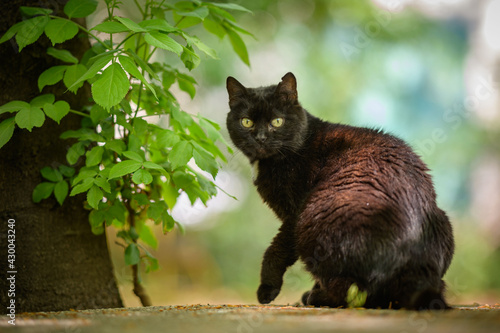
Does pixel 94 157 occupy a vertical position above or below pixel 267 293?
above

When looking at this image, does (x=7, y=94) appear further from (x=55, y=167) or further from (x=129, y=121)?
(x=129, y=121)

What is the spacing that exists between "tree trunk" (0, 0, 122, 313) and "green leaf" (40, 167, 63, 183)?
0.07 metres

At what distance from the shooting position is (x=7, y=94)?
226 centimetres

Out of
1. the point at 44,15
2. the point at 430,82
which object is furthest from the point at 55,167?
the point at 430,82

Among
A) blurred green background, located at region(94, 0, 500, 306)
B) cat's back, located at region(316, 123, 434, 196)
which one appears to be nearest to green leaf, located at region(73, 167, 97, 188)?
cat's back, located at region(316, 123, 434, 196)

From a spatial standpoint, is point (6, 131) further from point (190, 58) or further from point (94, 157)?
point (190, 58)

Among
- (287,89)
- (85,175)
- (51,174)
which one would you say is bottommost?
(51,174)

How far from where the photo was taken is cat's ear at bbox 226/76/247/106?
266 cm

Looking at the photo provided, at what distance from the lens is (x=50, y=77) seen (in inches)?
81.2

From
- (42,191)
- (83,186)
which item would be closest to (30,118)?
(83,186)

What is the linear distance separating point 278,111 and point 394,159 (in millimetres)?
775

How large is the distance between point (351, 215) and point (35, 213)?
5.27ft

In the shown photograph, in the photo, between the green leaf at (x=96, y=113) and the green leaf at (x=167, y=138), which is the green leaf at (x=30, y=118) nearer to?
the green leaf at (x=96, y=113)

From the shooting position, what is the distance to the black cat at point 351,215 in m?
1.81
